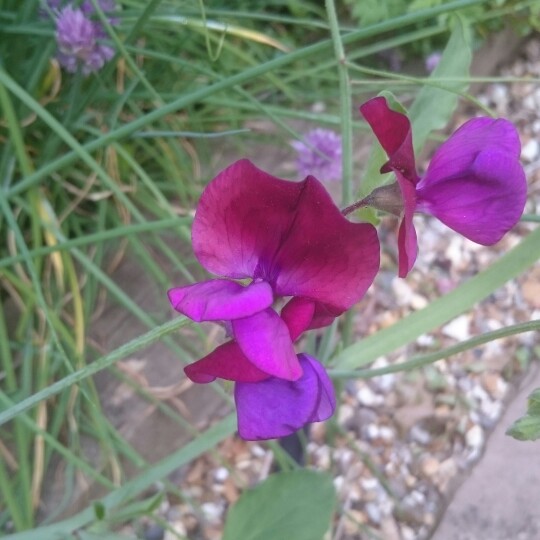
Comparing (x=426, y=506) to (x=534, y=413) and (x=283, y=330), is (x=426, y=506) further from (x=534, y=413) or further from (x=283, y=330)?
(x=283, y=330)

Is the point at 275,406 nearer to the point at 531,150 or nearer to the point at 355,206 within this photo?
the point at 355,206

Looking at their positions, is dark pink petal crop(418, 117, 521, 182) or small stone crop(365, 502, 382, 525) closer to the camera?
dark pink petal crop(418, 117, 521, 182)

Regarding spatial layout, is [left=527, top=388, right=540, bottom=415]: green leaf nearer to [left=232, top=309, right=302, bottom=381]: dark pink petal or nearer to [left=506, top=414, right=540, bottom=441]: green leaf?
[left=506, top=414, right=540, bottom=441]: green leaf

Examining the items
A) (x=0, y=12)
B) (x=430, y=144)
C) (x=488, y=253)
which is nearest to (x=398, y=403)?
(x=488, y=253)

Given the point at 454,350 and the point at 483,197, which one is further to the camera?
the point at 454,350

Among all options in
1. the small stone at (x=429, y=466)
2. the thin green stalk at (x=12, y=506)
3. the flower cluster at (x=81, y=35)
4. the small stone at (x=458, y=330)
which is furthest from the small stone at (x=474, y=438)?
the flower cluster at (x=81, y=35)

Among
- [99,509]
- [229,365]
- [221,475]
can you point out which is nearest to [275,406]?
[229,365]

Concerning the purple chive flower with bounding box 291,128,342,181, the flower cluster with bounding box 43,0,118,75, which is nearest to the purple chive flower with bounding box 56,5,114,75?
the flower cluster with bounding box 43,0,118,75
